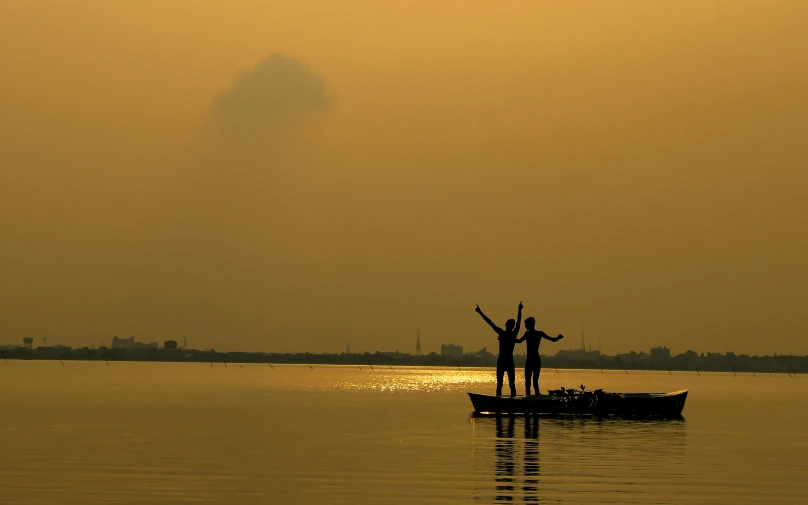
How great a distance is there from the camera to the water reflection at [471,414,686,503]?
87.2 feet

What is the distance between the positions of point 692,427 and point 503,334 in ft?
26.8

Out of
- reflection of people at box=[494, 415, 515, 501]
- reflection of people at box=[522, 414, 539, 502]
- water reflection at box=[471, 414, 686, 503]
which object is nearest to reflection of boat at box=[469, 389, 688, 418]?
water reflection at box=[471, 414, 686, 503]

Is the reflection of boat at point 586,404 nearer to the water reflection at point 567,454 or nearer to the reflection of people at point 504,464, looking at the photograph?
the water reflection at point 567,454

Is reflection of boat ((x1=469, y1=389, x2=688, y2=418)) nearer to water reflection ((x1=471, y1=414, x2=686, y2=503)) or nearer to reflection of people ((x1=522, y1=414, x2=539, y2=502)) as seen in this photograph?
water reflection ((x1=471, y1=414, x2=686, y2=503))

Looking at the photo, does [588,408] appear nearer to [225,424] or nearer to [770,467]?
[225,424]

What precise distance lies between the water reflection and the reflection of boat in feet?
1.51

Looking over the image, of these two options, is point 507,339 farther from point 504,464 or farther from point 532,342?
point 504,464

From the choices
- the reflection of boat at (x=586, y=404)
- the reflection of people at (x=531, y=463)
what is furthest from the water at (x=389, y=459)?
the reflection of boat at (x=586, y=404)

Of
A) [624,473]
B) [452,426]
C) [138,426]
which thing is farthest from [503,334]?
[624,473]

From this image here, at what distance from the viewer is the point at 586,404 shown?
166 feet

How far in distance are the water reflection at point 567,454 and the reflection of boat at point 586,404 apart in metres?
0.46

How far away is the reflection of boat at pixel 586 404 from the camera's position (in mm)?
48969

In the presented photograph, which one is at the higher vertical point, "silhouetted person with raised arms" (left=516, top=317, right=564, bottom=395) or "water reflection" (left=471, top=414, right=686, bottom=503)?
"silhouetted person with raised arms" (left=516, top=317, right=564, bottom=395)

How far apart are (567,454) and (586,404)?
672 inches
